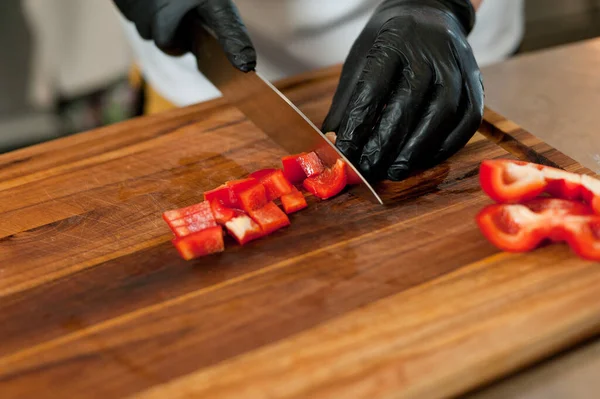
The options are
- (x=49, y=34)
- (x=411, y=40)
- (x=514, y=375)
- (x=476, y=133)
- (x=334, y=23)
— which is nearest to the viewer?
(x=514, y=375)

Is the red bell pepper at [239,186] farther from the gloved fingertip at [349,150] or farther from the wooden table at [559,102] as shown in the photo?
the wooden table at [559,102]

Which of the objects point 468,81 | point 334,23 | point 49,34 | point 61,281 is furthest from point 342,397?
point 49,34

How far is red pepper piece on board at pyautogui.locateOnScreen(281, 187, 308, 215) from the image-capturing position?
1326 millimetres

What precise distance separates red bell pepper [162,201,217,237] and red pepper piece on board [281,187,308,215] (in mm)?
146

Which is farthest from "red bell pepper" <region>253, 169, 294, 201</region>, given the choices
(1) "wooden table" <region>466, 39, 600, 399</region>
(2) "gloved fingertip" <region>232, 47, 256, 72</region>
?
(1) "wooden table" <region>466, 39, 600, 399</region>

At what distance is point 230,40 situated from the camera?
1.59m

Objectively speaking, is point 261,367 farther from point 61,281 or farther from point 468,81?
point 468,81

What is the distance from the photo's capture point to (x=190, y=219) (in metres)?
1.29

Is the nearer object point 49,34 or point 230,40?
point 230,40

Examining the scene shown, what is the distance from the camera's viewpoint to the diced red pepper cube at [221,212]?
129cm

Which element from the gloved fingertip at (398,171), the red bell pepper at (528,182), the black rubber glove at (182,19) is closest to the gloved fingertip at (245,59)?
the black rubber glove at (182,19)

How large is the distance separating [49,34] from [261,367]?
9.08 ft

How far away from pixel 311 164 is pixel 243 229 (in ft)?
0.80

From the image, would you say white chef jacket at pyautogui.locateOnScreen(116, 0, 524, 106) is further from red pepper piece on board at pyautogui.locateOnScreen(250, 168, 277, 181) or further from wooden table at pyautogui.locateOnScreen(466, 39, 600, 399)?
red pepper piece on board at pyautogui.locateOnScreen(250, 168, 277, 181)
